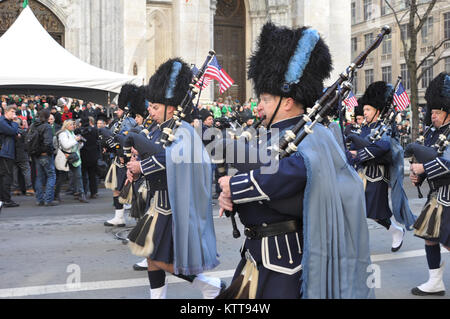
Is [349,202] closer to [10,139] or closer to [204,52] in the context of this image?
[10,139]

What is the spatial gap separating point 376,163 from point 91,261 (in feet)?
13.5

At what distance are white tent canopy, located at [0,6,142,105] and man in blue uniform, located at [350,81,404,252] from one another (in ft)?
25.2

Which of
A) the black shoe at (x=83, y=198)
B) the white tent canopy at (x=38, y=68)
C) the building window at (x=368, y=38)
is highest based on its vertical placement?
the building window at (x=368, y=38)

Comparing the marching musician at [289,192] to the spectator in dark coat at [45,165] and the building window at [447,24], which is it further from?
the building window at [447,24]

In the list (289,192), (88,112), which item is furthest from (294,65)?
(88,112)

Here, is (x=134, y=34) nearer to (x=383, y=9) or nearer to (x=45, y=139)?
(x=45, y=139)

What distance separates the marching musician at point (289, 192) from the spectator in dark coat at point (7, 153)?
9812mm

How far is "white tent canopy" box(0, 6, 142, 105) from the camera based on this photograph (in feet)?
42.7

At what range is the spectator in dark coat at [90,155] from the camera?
13.2 metres

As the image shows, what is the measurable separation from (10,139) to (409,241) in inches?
338

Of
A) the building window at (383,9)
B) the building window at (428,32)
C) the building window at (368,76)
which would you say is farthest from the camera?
the building window at (368,76)

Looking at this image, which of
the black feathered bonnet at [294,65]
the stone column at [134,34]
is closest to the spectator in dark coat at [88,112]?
the stone column at [134,34]

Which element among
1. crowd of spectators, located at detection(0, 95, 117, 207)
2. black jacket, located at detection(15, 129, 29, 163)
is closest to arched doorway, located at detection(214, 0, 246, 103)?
crowd of spectators, located at detection(0, 95, 117, 207)
